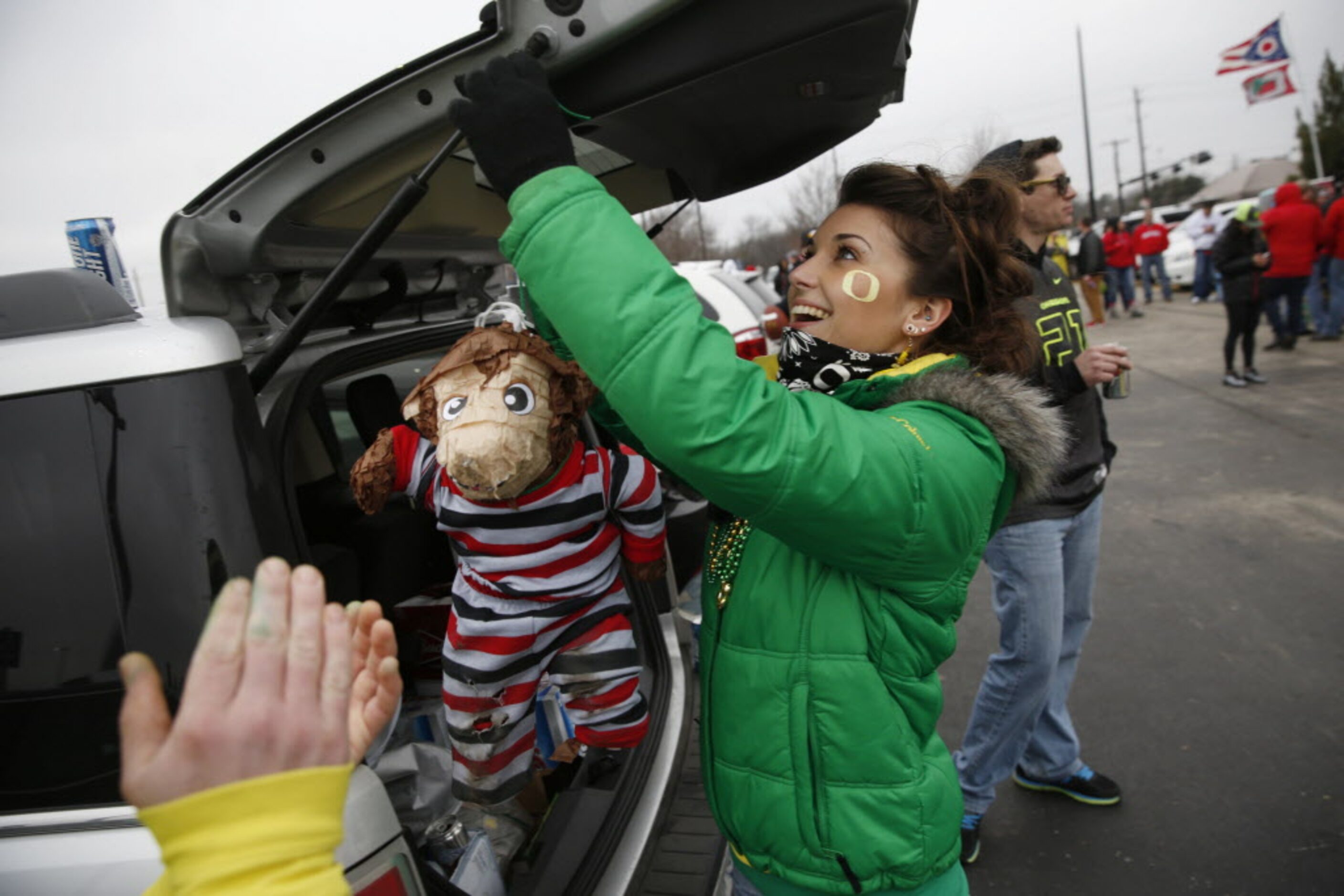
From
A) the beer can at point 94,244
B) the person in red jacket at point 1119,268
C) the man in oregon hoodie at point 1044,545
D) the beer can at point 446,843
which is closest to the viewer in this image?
the beer can at point 94,244

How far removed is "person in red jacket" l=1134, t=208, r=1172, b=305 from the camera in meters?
17.7

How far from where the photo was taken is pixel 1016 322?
178 centimetres

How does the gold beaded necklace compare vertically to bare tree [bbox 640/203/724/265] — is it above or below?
below

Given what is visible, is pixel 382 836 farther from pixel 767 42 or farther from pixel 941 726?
pixel 941 726

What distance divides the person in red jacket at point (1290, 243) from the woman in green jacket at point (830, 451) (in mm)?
9824

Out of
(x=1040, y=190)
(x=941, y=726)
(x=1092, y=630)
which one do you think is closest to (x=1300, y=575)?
(x=1092, y=630)

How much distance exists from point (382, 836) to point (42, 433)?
849 millimetres

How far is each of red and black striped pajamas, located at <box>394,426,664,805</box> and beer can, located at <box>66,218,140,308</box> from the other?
0.77m

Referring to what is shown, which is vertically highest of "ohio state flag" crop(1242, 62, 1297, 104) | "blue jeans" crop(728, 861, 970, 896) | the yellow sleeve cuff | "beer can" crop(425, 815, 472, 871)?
"ohio state flag" crop(1242, 62, 1297, 104)

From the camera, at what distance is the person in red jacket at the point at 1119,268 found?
1577cm

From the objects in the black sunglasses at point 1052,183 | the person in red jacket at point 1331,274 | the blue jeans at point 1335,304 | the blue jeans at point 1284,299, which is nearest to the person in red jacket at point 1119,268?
the person in red jacket at point 1331,274

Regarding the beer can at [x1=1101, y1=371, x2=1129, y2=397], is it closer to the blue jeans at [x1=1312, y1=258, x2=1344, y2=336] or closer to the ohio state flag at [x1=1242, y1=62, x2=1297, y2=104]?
the blue jeans at [x1=1312, y1=258, x2=1344, y2=336]

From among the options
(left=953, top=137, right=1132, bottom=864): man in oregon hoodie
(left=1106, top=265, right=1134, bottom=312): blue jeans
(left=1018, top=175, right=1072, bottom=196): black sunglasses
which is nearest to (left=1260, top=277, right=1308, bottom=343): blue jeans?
(left=1106, top=265, right=1134, bottom=312): blue jeans

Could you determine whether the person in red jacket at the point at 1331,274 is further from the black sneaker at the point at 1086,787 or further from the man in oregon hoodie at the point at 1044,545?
the black sneaker at the point at 1086,787
